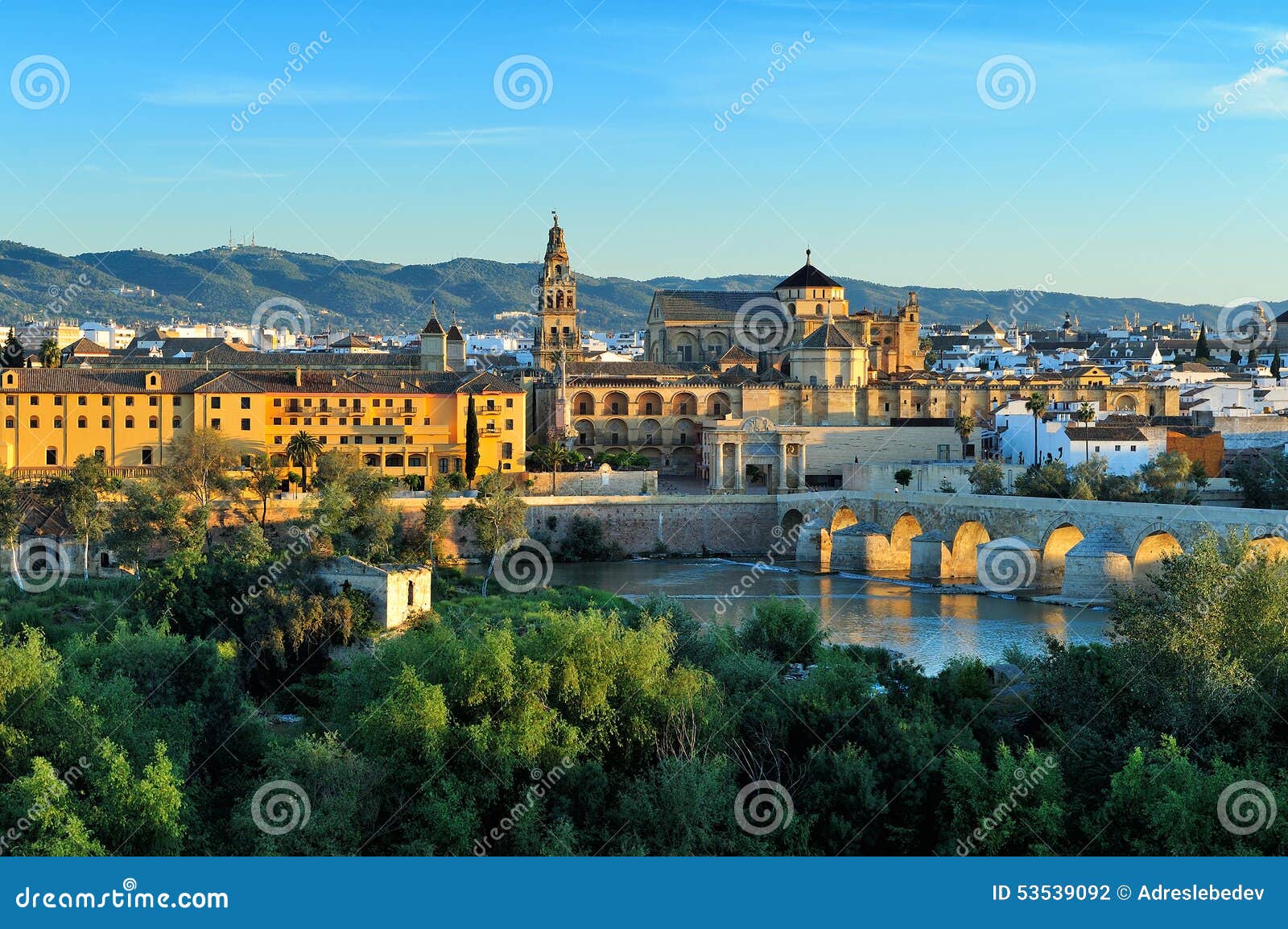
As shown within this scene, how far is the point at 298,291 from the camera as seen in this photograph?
165250 millimetres

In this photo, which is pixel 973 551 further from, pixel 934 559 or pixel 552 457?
pixel 552 457

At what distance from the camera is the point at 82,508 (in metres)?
33.2

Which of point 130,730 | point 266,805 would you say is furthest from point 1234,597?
point 130,730

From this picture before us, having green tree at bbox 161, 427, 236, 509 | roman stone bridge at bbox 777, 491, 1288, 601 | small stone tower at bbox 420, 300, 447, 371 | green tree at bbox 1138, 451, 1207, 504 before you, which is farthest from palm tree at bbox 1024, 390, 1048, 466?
green tree at bbox 161, 427, 236, 509

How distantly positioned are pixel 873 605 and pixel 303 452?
15447 millimetres

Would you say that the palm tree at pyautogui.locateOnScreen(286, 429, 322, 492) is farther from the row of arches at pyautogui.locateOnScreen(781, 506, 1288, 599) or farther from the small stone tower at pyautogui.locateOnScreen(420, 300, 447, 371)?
the row of arches at pyautogui.locateOnScreen(781, 506, 1288, 599)

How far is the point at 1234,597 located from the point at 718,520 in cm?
2461

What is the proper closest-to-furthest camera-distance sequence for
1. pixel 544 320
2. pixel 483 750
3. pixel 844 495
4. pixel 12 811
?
pixel 12 811 < pixel 483 750 < pixel 844 495 < pixel 544 320

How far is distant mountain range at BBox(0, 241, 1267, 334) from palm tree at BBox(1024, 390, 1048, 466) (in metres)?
75.7

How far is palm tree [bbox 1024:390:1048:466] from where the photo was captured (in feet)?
152

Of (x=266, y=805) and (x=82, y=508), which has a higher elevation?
(x=82, y=508)

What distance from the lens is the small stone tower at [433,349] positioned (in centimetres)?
5328

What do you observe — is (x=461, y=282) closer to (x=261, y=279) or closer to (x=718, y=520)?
(x=261, y=279)

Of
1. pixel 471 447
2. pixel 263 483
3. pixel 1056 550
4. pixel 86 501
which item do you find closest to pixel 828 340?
pixel 471 447
